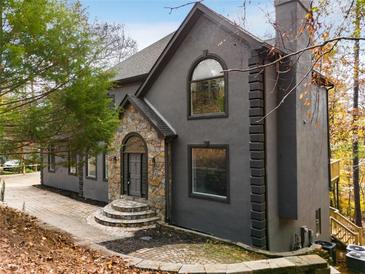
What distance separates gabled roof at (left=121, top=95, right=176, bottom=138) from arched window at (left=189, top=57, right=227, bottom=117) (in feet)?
3.54

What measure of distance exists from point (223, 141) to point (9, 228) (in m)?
6.06

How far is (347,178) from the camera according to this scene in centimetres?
2375

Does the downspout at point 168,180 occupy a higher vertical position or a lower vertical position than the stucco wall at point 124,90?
lower

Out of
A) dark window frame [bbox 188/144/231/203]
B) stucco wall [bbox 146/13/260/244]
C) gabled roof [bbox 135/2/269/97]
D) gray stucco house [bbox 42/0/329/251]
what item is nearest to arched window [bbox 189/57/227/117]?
gray stucco house [bbox 42/0/329/251]

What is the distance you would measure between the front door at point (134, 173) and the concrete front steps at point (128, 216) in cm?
66

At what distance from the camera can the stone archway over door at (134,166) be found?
11027 millimetres

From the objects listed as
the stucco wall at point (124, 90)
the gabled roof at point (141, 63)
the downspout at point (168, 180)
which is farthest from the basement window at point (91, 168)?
the downspout at point (168, 180)

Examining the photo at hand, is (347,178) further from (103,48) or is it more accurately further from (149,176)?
(103,48)

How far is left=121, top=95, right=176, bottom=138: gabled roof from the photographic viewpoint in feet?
33.8

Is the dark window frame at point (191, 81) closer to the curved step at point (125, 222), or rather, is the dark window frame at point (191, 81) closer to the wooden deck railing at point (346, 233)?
the curved step at point (125, 222)

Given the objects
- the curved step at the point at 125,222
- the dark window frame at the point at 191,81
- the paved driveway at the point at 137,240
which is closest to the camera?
the paved driveway at the point at 137,240

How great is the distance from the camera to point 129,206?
408 inches

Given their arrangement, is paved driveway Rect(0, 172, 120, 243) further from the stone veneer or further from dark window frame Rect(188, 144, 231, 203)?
dark window frame Rect(188, 144, 231, 203)

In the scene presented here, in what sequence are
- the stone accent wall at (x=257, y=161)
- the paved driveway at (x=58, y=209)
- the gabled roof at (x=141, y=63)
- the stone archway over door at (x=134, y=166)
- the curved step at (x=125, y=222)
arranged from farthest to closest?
1. the gabled roof at (x=141, y=63)
2. the stone archway over door at (x=134, y=166)
3. the curved step at (x=125, y=222)
4. the paved driveway at (x=58, y=209)
5. the stone accent wall at (x=257, y=161)
